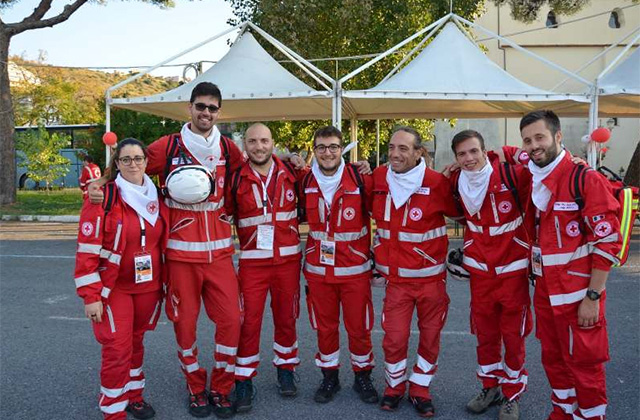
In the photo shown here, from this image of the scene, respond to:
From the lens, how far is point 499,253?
12.0ft

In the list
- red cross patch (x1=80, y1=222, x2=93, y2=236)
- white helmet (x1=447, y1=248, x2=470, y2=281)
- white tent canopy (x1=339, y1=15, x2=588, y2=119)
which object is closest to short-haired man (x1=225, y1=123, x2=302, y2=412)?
red cross patch (x1=80, y1=222, x2=93, y2=236)

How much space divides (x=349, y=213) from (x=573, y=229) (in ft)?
5.02

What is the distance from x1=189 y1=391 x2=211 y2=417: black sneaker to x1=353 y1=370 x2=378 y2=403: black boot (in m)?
1.10

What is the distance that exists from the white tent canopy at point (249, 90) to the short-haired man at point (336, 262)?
4.47 meters

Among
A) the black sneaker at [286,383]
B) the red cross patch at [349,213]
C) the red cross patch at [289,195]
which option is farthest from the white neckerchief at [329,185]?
the black sneaker at [286,383]

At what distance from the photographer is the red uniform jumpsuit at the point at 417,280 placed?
387cm

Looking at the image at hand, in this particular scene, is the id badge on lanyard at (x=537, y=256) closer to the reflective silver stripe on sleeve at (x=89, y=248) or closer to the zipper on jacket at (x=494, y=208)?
the zipper on jacket at (x=494, y=208)

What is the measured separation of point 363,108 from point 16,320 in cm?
782

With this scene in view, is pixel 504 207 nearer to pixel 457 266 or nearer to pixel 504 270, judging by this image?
pixel 504 270

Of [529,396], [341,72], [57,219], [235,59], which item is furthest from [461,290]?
[57,219]

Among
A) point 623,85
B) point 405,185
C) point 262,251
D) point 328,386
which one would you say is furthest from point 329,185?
point 623,85

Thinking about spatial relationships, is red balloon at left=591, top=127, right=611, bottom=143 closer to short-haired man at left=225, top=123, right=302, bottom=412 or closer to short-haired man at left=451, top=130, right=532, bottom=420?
short-haired man at left=451, top=130, right=532, bottom=420

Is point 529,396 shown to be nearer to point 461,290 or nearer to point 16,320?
point 461,290

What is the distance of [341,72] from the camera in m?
15.4
